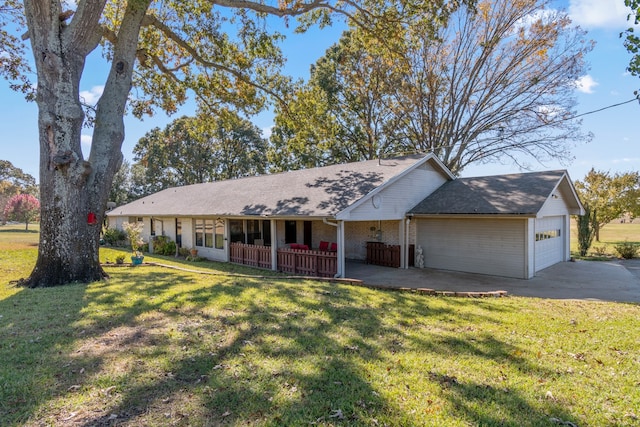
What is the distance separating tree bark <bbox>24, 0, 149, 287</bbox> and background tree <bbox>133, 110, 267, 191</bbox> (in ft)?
93.5

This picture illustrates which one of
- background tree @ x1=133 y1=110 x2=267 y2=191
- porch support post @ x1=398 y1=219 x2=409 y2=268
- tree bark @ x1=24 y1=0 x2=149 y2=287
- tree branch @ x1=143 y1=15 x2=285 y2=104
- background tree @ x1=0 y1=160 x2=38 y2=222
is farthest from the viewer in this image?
background tree @ x1=0 y1=160 x2=38 y2=222

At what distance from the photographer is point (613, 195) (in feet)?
74.1

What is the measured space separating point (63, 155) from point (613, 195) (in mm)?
29347

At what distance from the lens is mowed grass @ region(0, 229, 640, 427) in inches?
129

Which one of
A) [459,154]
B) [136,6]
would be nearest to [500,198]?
[459,154]

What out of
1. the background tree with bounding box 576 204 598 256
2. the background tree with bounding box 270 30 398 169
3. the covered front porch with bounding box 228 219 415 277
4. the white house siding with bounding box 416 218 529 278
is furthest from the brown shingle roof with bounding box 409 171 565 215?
the background tree with bounding box 270 30 398 169

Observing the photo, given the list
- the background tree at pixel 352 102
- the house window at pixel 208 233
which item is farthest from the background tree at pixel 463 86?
the house window at pixel 208 233

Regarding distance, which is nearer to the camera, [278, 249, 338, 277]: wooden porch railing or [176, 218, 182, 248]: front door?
[278, 249, 338, 277]: wooden porch railing

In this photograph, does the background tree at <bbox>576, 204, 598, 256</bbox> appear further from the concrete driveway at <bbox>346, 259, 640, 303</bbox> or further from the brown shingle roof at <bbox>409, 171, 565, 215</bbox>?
the brown shingle roof at <bbox>409, 171, 565, 215</bbox>

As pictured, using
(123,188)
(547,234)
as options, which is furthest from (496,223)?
(123,188)

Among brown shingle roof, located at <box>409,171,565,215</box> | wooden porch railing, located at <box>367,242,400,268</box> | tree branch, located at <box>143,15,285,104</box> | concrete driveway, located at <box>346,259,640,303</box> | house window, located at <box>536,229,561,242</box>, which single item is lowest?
concrete driveway, located at <box>346,259,640,303</box>

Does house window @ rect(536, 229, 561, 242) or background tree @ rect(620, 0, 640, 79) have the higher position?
background tree @ rect(620, 0, 640, 79)

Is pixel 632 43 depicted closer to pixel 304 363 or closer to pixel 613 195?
pixel 304 363

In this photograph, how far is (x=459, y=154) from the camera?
23.2 metres
